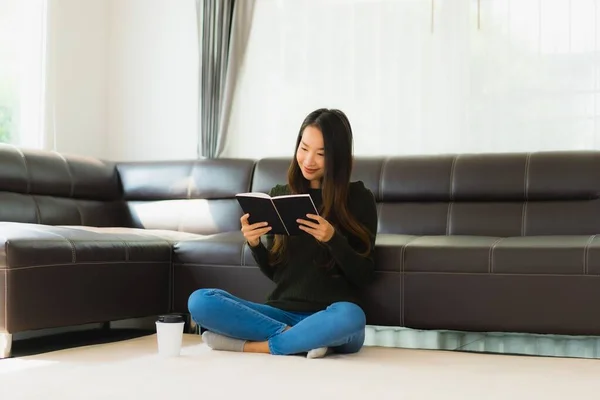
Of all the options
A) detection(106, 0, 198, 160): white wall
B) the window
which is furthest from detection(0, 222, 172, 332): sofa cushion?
detection(106, 0, 198, 160): white wall

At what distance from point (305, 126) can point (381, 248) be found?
571 millimetres

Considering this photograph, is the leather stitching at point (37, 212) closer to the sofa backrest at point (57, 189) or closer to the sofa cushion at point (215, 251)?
the sofa backrest at point (57, 189)

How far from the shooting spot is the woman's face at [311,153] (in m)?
2.98

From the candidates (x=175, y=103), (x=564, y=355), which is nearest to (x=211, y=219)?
(x=175, y=103)

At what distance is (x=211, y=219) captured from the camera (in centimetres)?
424

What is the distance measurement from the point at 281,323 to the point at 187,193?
1.57 metres

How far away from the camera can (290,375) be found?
2471mm

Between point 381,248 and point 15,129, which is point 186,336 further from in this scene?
point 15,129

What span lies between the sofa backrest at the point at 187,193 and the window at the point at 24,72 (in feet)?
2.10

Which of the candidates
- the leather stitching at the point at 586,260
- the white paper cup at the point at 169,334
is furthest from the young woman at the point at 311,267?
the leather stitching at the point at 586,260

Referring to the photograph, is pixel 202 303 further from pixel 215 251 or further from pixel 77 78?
pixel 77 78

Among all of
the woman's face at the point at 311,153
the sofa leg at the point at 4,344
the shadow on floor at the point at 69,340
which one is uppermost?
the woman's face at the point at 311,153

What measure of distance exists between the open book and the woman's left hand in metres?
0.02

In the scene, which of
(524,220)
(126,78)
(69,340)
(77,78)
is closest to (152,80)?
(126,78)
